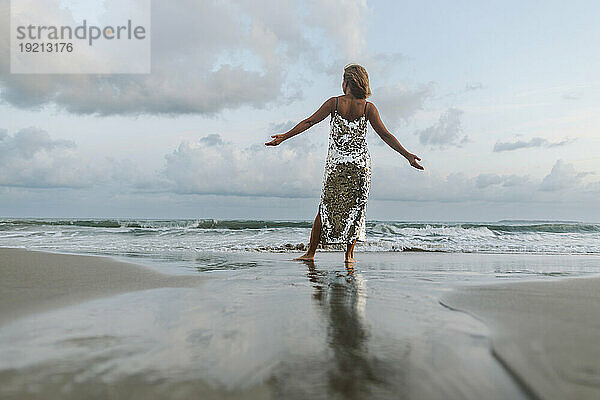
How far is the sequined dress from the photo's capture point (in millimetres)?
4824

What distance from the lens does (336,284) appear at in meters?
2.95

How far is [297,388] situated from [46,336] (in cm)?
105

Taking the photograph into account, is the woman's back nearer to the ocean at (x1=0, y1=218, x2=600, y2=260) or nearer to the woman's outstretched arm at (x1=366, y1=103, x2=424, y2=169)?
the woman's outstretched arm at (x1=366, y1=103, x2=424, y2=169)

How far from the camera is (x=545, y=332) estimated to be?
161 centimetres

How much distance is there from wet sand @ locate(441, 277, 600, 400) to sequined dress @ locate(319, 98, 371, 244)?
2224 mm

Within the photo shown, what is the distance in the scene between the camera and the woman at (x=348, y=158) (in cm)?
473

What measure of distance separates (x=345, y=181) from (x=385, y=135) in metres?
0.73

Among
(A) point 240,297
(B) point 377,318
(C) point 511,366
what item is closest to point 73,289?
(A) point 240,297

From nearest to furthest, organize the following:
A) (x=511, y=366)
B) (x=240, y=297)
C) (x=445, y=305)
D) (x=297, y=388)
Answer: (x=297, y=388) → (x=511, y=366) → (x=445, y=305) → (x=240, y=297)

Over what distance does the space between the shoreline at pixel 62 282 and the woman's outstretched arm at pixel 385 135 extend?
274 cm

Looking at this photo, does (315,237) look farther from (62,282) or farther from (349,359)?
(349,359)

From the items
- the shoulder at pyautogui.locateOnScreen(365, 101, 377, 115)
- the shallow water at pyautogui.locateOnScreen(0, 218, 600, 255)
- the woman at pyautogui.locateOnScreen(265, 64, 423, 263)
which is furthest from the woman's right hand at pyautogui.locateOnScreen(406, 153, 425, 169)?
the shallow water at pyautogui.locateOnScreen(0, 218, 600, 255)

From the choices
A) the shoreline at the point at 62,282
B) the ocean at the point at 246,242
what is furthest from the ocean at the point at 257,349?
the ocean at the point at 246,242

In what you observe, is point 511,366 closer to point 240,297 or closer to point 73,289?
point 240,297
